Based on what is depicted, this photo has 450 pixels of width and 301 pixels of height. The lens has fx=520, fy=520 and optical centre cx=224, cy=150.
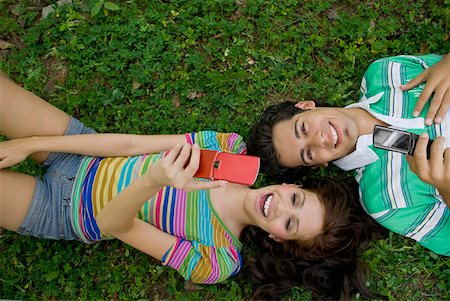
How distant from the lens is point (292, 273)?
380 centimetres

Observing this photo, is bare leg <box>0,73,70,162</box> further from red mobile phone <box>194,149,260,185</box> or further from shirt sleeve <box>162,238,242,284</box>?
red mobile phone <box>194,149,260,185</box>

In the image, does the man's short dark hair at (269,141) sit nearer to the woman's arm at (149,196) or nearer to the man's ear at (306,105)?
the man's ear at (306,105)

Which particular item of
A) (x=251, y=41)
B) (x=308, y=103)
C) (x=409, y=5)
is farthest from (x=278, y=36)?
(x=409, y=5)

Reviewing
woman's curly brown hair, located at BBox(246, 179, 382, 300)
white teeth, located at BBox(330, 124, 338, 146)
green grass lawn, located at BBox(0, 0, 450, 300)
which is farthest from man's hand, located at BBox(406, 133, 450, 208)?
green grass lawn, located at BBox(0, 0, 450, 300)

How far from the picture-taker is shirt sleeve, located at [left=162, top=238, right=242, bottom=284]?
11.9ft

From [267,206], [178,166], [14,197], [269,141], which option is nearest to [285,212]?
[267,206]

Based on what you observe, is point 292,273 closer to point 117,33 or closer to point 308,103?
point 308,103

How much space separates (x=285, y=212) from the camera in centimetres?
341

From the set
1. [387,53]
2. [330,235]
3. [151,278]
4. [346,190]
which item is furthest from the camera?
[387,53]

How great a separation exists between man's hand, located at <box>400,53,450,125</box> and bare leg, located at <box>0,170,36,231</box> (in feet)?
9.26

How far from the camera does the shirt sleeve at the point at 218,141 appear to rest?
389 centimetres

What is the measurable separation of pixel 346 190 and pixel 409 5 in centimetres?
181

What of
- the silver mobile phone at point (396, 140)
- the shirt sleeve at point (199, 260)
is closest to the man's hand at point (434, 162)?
the silver mobile phone at point (396, 140)

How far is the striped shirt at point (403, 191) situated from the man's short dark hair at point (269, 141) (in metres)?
0.61
